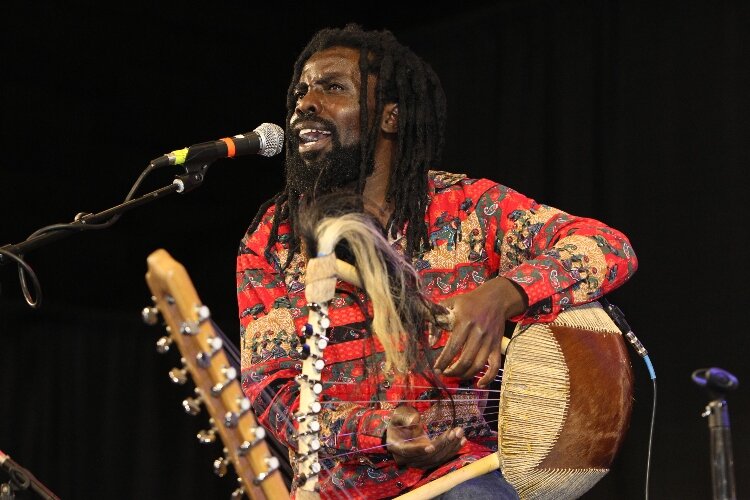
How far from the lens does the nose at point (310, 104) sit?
10.0 feet

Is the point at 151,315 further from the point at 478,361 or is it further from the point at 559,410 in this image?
the point at 559,410

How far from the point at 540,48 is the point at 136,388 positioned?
3.40 meters

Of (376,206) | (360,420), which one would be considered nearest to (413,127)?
(376,206)

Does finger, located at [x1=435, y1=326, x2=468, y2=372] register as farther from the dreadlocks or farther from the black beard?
the black beard

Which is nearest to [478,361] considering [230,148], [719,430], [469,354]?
[469,354]

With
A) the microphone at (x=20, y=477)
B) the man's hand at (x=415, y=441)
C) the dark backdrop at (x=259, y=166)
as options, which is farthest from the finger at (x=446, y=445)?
the dark backdrop at (x=259, y=166)

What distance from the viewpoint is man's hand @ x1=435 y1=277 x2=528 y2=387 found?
2121 millimetres

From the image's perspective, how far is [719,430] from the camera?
2020 mm

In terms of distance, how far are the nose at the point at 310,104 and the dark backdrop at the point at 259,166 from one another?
2352 mm

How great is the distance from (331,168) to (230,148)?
1.22 feet

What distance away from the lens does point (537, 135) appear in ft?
17.9

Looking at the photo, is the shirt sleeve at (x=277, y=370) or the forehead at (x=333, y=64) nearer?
the shirt sleeve at (x=277, y=370)

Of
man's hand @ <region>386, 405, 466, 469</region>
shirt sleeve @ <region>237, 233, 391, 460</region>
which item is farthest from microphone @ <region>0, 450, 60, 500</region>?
man's hand @ <region>386, 405, 466, 469</region>

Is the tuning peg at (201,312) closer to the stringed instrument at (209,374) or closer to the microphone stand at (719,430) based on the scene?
the stringed instrument at (209,374)
